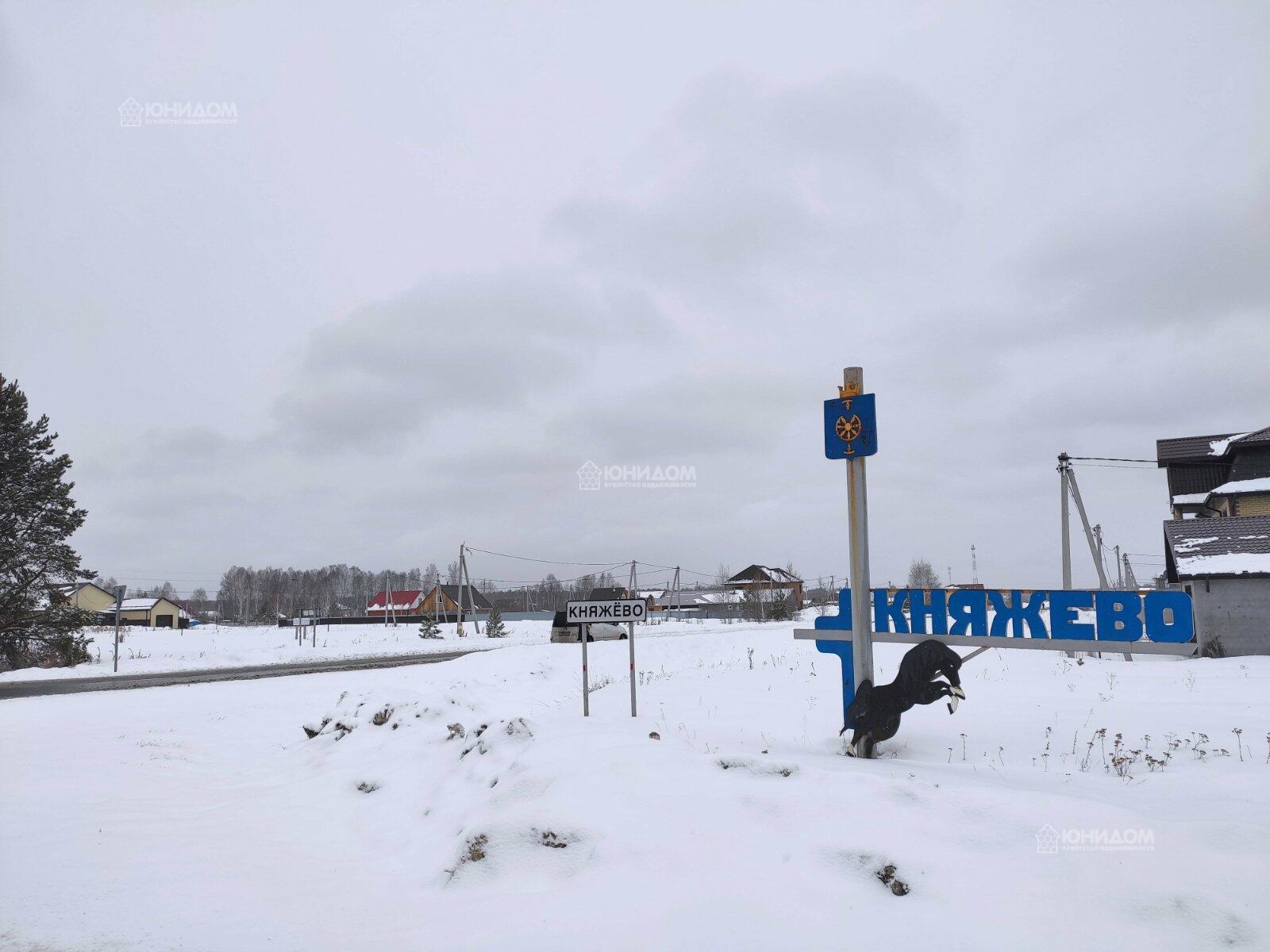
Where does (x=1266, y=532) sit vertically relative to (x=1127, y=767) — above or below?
above

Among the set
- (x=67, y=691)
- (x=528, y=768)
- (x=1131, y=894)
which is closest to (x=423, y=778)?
(x=528, y=768)

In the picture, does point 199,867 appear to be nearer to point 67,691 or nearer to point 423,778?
point 423,778

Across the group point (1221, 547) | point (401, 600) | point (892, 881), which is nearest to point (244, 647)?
point (892, 881)

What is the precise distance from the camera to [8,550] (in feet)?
86.6

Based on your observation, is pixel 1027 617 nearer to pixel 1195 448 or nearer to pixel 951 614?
pixel 951 614

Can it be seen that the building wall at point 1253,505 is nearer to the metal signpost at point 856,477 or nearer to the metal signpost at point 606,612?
the metal signpost at point 856,477

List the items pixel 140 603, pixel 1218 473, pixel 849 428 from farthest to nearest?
pixel 140 603 → pixel 1218 473 → pixel 849 428

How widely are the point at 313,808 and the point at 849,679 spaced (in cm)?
725

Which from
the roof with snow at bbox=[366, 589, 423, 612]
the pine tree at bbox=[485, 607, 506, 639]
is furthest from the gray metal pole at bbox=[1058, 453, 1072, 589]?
the roof with snow at bbox=[366, 589, 423, 612]

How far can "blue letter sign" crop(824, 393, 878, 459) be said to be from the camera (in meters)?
8.93

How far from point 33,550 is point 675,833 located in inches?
1223

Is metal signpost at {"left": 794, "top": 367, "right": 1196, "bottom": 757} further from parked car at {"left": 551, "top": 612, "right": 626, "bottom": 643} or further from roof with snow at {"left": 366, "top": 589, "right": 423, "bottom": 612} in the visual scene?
roof with snow at {"left": 366, "top": 589, "right": 423, "bottom": 612}

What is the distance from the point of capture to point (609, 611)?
11.3m

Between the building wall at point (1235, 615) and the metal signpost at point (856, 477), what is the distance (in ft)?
72.4
